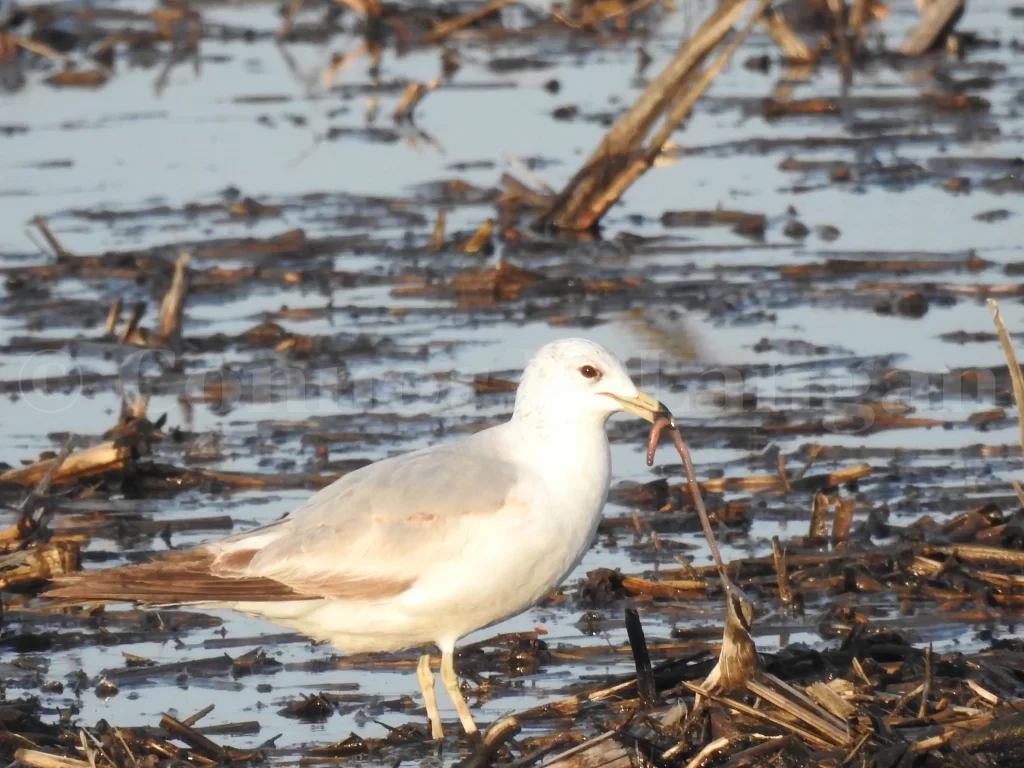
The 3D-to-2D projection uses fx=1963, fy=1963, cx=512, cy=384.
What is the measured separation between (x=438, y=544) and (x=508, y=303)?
17.8 ft

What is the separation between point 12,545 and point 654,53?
13179 mm

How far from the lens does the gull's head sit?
6125 mm

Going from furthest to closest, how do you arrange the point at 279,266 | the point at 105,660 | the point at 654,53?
the point at 654,53 → the point at 279,266 → the point at 105,660

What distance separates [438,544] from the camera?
5.93 metres

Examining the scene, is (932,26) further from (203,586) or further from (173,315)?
(203,586)

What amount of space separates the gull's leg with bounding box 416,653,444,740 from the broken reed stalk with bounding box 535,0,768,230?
6.15 metres

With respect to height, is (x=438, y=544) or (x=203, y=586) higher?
(x=438, y=544)

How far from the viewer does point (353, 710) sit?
629 centimetres

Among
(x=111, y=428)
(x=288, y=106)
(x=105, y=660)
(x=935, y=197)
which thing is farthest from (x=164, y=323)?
(x=288, y=106)

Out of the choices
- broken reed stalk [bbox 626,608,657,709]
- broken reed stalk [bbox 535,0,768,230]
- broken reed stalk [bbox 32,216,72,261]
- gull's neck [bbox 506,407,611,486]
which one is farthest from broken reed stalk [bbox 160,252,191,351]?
broken reed stalk [bbox 626,608,657,709]

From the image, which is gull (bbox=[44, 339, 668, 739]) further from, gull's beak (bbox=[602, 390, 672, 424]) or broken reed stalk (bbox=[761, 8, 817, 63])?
broken reed stalk (bbox=[761, 8, 817, 63])

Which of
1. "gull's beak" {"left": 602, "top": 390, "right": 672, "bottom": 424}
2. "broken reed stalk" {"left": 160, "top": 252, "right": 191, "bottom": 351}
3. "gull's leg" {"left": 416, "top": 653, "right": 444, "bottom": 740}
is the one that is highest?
"broken reed stalk" {"left": 160, "top": 252, "right": 191, "bottom": 351}

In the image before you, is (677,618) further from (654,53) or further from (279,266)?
(654,53)

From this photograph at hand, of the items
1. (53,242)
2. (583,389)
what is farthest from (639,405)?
(53,242)
